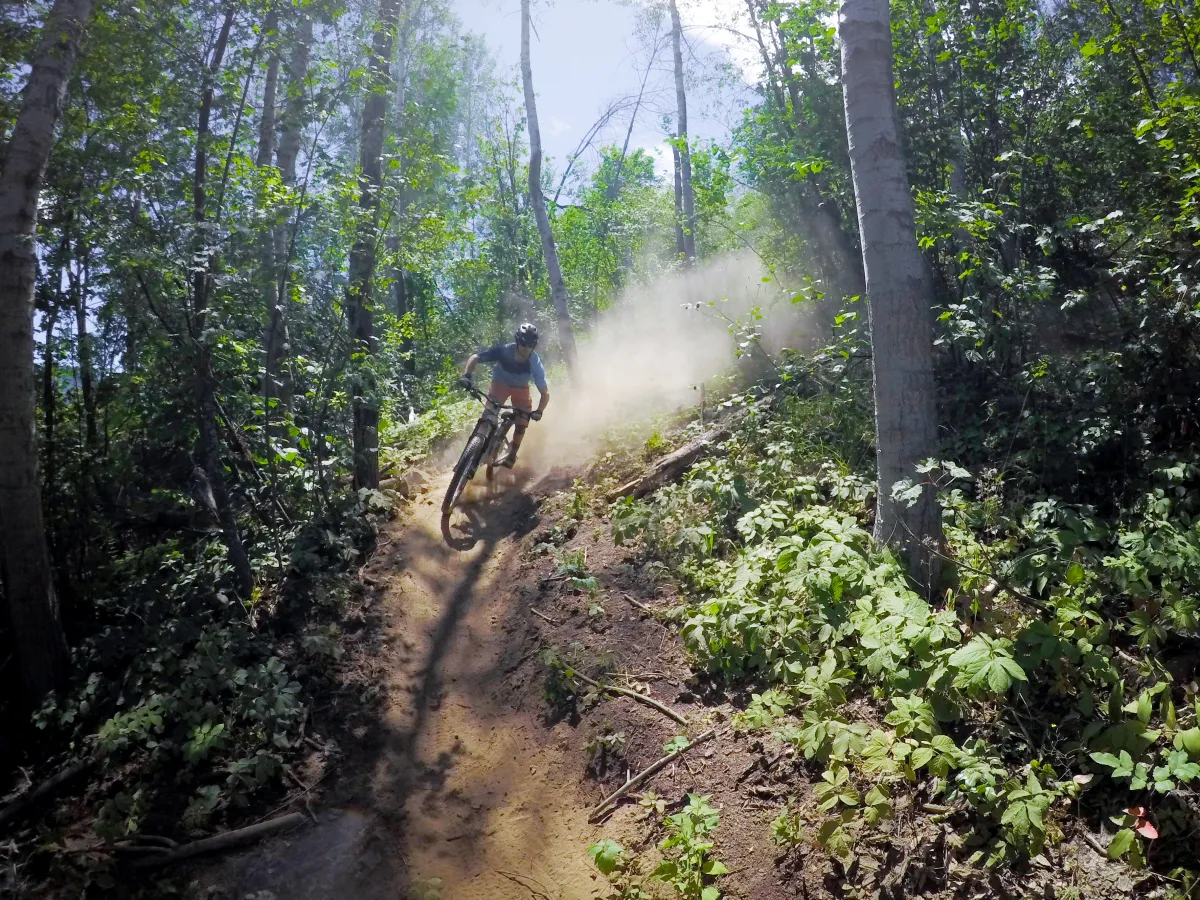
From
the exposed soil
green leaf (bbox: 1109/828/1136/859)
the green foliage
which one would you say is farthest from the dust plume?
green leaf (bbox: 1109/828/1136/859)

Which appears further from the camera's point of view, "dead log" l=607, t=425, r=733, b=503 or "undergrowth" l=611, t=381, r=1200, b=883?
"dead log" l=607, t=425, r=733, b=503

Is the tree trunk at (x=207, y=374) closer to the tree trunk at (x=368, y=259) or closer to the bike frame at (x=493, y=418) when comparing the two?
the tree trunk at (x=368, y=259)

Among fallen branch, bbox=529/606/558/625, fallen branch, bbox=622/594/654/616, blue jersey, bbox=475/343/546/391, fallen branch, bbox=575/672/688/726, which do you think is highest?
blue jersey, bbox=475/343/546/391

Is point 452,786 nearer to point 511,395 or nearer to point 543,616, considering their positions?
point 543,616

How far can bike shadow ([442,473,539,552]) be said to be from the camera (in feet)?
28.1

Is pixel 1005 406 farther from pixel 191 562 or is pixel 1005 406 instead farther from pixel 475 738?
pixel 191 562

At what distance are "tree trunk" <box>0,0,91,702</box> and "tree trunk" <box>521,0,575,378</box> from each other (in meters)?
10.7

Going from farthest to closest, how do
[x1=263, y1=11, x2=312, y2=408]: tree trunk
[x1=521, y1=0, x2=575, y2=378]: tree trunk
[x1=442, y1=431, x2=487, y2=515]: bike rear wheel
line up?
[x1=521, y1=0, x2=575, y2=378]: tree trunk, [x1=442, y1=431, x2=487, y2=515]: bike rear wheel, [x1=263, y1=11, x2=312, y2=408]: tree trunk

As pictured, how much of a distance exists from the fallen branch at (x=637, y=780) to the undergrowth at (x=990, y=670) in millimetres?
336

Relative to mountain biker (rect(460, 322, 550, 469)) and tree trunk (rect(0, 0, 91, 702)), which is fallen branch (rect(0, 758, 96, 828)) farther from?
mountain biker (rect(460, 322, 550, 469))

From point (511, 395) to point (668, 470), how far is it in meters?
2.70

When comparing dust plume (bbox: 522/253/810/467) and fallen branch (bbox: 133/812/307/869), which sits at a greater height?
dust plume (bbox: 522/253/810/467)

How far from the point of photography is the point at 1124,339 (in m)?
5.34

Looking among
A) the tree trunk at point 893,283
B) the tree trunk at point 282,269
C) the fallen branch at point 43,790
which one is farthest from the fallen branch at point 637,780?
the tree trunk at point 282,269
